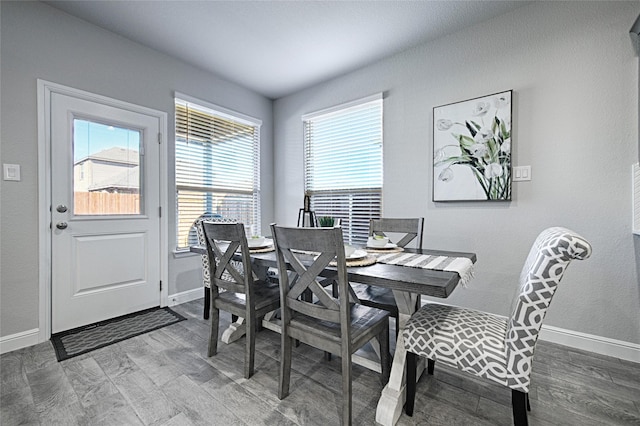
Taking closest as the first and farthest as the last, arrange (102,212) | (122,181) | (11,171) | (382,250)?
(382,250) → (11,171) → (102,212) → (122,181)

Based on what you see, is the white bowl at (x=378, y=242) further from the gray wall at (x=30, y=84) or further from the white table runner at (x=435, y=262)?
the gray wall at (x=30, y=84)

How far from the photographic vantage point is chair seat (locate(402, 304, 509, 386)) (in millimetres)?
1209

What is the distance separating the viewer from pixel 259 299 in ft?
6.13

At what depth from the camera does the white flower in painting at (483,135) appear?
2.44 metres

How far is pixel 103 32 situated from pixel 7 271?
7.04 ft

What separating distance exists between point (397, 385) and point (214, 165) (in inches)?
120

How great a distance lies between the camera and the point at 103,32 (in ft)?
8.48

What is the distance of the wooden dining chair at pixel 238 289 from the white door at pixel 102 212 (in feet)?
4.40

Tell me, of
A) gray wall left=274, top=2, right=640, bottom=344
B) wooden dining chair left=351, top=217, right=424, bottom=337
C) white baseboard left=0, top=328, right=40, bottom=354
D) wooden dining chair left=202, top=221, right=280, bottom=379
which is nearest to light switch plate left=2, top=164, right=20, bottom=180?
white baseboard left=0, top=328, right=40, bottom=354

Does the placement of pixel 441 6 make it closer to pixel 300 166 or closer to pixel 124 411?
pixel 300 166

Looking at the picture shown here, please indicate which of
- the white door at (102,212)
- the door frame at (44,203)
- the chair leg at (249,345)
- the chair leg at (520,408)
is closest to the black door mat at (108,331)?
the white door at (102,212)

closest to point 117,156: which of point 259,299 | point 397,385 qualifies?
point 259,299

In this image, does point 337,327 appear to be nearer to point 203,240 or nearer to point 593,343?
point 203,240

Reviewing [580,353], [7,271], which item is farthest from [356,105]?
[7,271]
